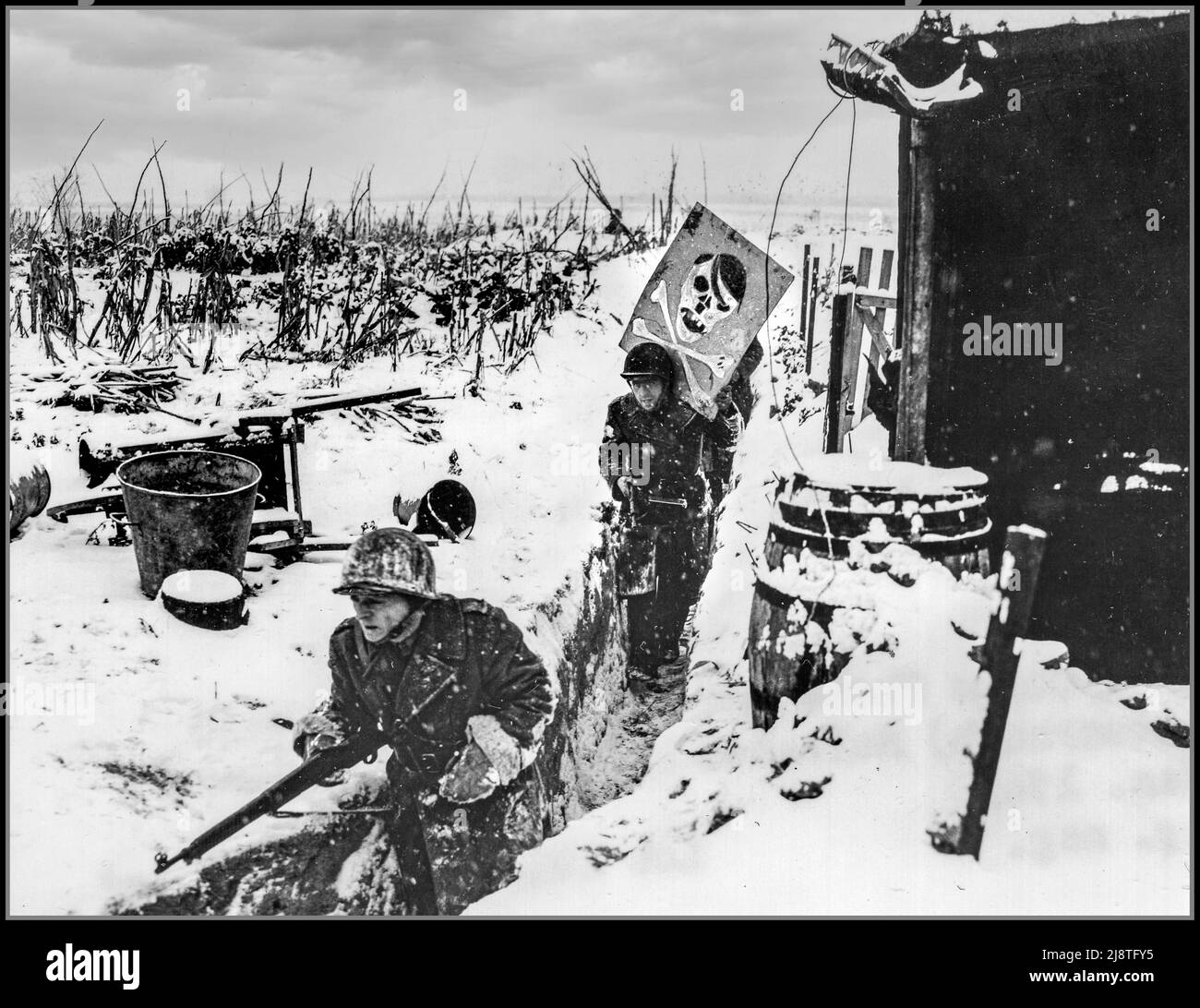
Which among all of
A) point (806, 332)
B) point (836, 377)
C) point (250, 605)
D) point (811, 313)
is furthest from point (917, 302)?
point (806, 332)

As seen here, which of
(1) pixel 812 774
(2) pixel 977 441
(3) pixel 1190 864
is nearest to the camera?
(3) pixel 1190 864

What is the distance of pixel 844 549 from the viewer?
3143 mm

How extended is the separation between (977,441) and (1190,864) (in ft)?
5.70

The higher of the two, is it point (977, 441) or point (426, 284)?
point (426, 284)

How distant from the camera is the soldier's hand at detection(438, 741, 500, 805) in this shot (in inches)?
121

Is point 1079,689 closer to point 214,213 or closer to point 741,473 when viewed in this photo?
point 741,473

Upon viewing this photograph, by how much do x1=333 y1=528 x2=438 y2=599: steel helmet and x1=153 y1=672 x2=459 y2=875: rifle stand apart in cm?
40

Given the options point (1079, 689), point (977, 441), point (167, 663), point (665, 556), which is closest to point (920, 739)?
point (1079, 689)

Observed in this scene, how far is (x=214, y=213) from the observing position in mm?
5734

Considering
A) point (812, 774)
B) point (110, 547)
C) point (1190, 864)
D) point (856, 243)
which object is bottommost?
point (1190, 864)
